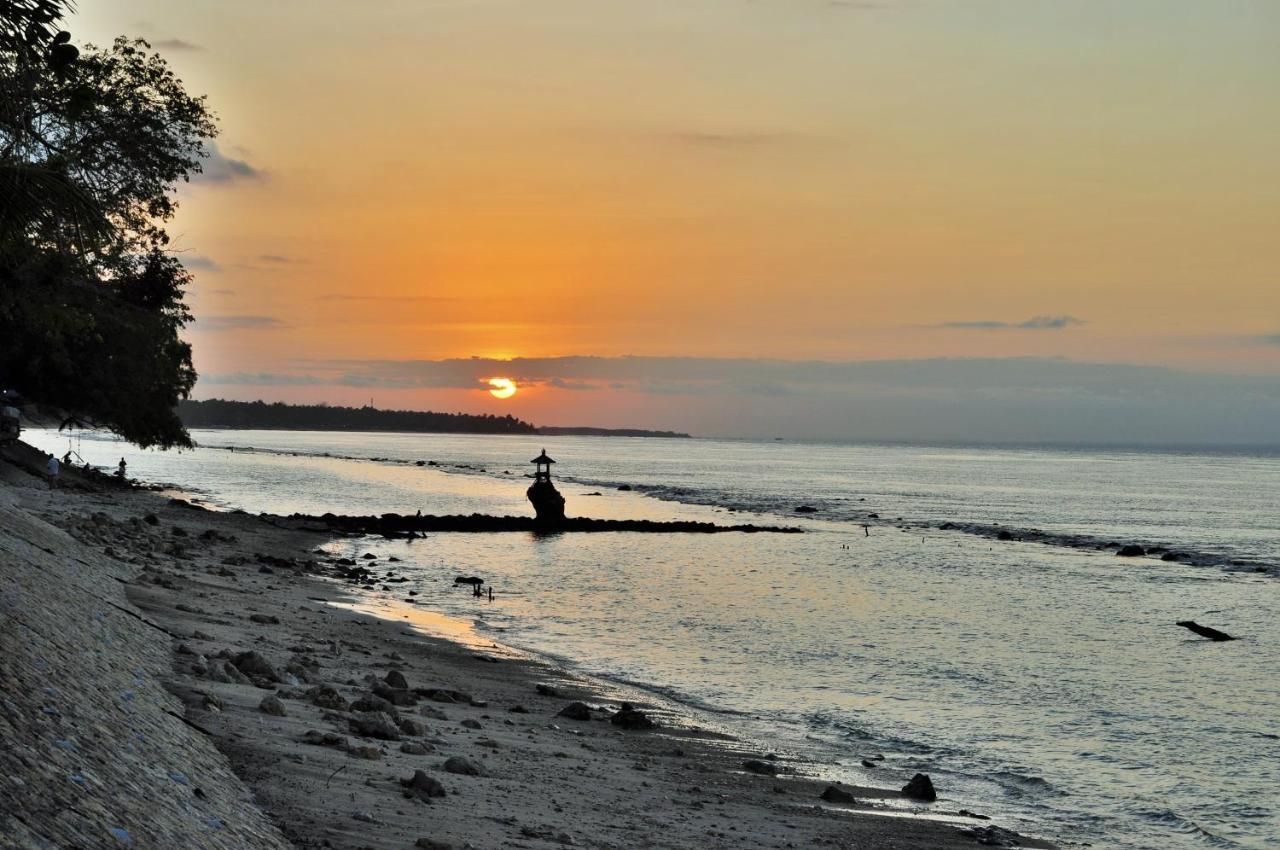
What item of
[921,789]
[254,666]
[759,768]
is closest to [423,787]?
[254,666]

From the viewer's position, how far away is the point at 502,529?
59.5 m

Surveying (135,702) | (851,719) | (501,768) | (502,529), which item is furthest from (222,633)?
(502,529)

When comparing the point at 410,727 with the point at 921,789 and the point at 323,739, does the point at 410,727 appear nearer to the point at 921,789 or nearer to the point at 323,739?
the point at 323,739

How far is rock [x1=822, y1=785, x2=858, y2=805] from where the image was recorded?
501 inches

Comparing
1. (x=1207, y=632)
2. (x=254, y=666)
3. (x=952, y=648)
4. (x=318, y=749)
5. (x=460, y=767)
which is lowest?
(x=952, y=648)

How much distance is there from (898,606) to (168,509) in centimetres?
2798

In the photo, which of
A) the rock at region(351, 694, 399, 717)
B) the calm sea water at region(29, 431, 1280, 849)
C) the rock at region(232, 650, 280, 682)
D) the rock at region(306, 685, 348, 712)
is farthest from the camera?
the calm sea water at region(29, 431, 1280, 849)

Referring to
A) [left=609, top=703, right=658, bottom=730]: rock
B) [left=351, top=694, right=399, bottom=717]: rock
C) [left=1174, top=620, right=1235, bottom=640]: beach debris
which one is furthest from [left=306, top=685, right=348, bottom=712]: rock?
[left=1174, top=620, right=1235, bottom=640]: beach debris

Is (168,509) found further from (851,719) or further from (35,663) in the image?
(35,663)

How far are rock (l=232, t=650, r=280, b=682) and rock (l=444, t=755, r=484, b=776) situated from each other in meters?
3.02

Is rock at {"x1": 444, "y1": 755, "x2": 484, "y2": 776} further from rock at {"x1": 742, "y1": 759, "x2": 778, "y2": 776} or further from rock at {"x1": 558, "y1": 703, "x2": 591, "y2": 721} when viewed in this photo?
rock at {"x1": 558, "y1": 703, "x2": 591, "y2": 721}

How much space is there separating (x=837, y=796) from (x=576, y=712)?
4.54 meters

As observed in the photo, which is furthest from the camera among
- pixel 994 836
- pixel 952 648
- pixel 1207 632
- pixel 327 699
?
pixel 1207 632

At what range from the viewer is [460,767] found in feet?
36.0
